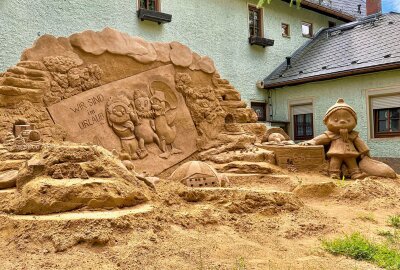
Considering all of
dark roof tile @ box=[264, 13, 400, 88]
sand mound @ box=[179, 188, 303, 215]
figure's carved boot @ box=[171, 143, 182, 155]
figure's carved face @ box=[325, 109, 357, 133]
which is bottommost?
sand mound @ box=[179, 188, 303, 215]

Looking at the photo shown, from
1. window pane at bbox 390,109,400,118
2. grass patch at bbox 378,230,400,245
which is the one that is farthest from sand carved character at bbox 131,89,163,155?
window pane at bbox 390,109,400,118

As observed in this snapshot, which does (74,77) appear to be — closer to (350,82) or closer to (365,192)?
(365,192)

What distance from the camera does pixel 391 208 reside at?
246 inches

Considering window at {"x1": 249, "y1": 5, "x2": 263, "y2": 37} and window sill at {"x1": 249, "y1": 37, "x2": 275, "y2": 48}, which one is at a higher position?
window at {"x1": 249, "y1": 5, "x2": 263, "y2": 37}

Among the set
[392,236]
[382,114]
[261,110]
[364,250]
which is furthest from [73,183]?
[261,110]

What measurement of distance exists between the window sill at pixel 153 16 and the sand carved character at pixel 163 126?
4744 millimetres

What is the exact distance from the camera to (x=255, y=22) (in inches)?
659

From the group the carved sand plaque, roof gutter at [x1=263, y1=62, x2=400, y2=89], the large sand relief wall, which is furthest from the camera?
roof gutter at [x1=263, y1=62, x2=400, y2=89]

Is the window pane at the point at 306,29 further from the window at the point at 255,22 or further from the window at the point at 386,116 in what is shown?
the window at the point at 386,116

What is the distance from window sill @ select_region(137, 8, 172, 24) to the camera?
508 inches

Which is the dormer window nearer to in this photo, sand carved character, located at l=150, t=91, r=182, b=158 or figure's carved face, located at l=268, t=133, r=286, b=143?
sand carved character, located at l=150, t=91, r=182, b=158

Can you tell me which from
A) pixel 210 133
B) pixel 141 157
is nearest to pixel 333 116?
pixel 210 133

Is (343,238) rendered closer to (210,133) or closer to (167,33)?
(210,133)

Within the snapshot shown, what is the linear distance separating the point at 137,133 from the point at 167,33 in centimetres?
620
